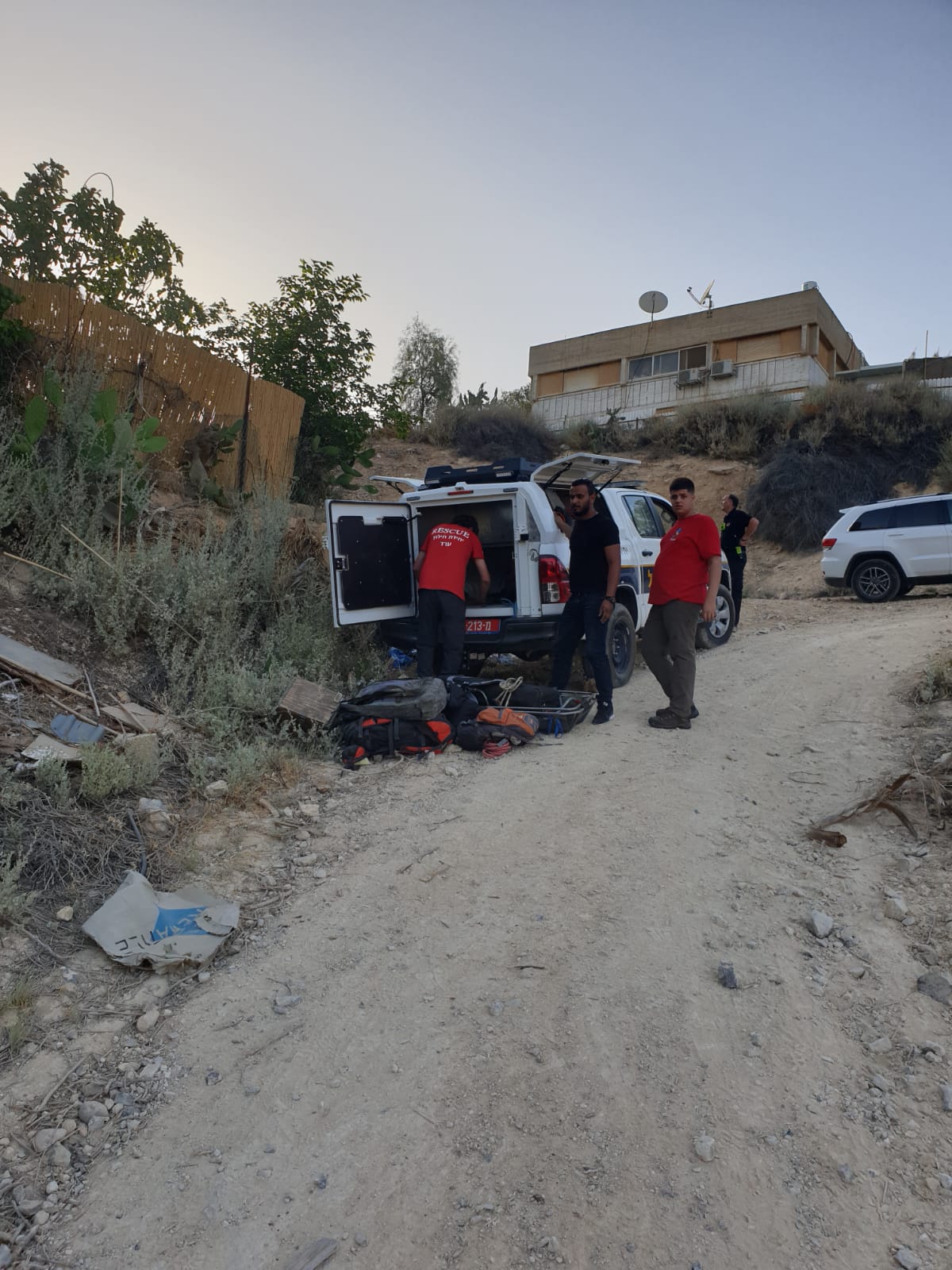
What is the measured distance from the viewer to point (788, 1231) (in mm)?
2266

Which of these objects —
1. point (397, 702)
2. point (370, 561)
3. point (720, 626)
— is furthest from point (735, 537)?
point (397, 702)

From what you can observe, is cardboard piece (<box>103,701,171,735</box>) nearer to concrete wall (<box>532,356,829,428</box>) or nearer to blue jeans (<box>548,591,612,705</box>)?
blue jeans (<box>548,591,612,705</box>)

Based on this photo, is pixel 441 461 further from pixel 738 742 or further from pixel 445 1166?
pixel 445 1166

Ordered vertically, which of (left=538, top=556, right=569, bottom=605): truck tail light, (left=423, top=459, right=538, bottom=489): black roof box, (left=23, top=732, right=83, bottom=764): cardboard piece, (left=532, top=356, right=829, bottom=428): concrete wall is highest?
(left=532, top=356, right=829, bottom=428): concrete wall

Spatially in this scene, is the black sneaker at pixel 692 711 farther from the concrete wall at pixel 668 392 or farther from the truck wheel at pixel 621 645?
the concrete wall at pixel 668 392

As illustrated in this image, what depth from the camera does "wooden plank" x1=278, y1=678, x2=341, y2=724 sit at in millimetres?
6059

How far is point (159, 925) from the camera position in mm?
3643

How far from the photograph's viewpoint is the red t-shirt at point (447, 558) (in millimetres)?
7223

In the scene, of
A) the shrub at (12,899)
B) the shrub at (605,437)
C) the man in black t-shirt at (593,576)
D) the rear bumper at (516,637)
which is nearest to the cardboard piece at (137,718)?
the shrub at (12,899)

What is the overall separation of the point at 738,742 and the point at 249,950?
3899 millimetres

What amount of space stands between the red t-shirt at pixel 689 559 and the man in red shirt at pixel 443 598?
1.60 meters

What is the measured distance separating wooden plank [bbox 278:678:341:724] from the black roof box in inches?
93.2

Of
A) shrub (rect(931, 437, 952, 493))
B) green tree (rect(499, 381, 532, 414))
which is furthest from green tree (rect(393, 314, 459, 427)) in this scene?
shrub (rect(931, 437, 952, 493))

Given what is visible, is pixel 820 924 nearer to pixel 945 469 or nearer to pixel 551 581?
pixel 551 581
